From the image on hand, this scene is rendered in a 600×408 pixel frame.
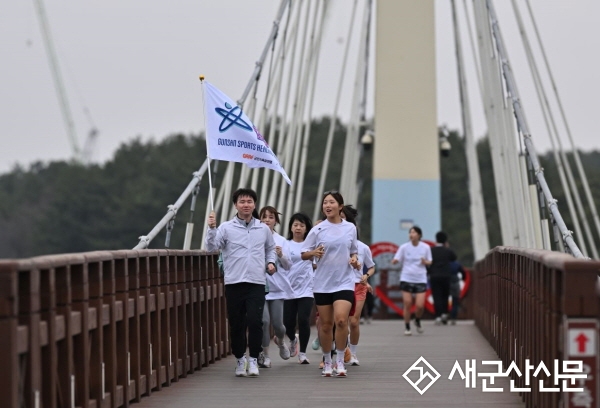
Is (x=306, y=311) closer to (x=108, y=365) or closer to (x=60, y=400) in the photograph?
(x=108, y=365)

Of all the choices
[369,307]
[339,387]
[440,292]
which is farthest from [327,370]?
[369,307]

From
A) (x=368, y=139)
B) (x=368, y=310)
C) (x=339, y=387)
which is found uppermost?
(x=368, y=139)

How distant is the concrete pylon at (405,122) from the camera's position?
28.2 meters

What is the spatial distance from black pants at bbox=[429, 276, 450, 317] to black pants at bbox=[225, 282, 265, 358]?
34.4ft

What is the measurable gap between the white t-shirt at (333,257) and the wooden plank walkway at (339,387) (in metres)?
0.74

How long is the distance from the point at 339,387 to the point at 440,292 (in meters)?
12.0

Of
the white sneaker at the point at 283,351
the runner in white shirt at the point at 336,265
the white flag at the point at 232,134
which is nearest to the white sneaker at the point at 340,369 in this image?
the runner in white shirt at the point at 336,265

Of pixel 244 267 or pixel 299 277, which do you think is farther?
pixel 299 277

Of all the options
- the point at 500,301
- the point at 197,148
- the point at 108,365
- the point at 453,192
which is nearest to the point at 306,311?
the point at 500,301

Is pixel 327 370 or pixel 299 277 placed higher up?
pixel 299 277

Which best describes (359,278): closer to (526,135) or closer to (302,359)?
(302,359)

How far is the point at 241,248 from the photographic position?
13172 mm

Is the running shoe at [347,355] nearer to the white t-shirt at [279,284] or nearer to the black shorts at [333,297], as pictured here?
the white t-shirt at [279,284]

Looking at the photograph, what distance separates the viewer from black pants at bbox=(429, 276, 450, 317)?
23.7 m
